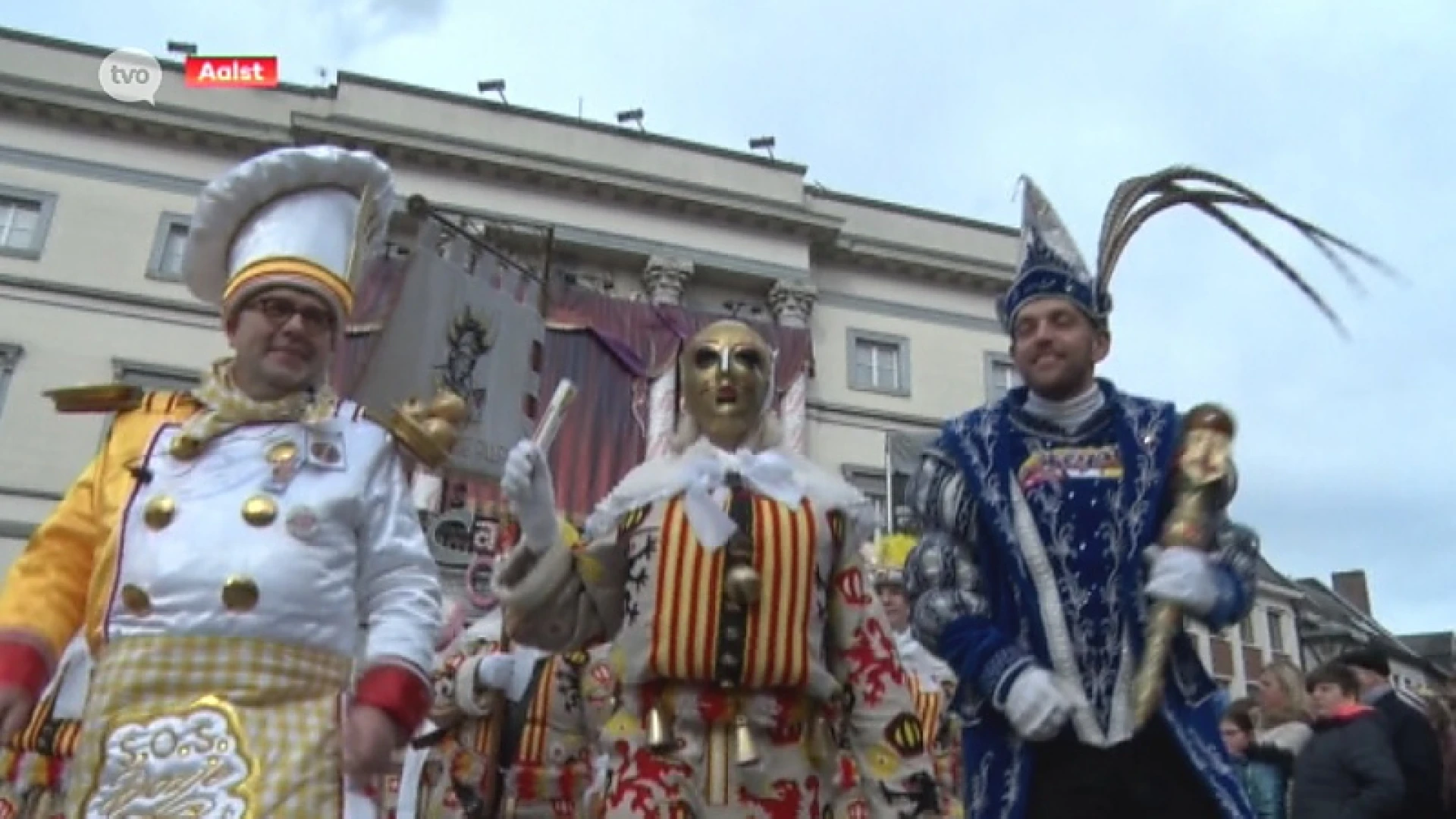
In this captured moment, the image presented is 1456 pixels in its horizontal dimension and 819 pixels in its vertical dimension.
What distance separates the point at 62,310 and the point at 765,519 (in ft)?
75.4

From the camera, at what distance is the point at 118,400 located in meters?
2.84

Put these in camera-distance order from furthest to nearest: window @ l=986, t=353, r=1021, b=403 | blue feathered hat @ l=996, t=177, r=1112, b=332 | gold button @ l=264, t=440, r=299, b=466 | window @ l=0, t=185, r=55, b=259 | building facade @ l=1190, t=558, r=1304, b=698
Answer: building facade @ l=1190, t=558, r=1304, b=698
window @ l=986, t=353, r=1021, b=403
window @ l=0, t=185, r=55, b=259
blue feathered hat @ l=996, t=177, r=1112, b=332
gold button @ l=264, t=440, r=299, b=466

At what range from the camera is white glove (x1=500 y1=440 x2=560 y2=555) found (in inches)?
129

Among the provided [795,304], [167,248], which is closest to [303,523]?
[167,248]

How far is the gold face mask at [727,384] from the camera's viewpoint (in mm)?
3660

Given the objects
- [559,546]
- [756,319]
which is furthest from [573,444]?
[559,546]

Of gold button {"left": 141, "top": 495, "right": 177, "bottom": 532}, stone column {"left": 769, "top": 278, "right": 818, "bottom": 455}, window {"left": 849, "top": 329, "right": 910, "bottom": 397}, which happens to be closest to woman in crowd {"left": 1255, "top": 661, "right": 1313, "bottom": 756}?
gold button {"left": 141, "top": 495, "right": 177, "bottom": 532}

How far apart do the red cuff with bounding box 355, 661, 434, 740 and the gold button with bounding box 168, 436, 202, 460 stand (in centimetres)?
60

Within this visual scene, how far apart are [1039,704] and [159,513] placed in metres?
1.82

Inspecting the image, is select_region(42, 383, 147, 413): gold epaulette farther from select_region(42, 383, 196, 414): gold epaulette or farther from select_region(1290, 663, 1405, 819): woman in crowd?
select_region(1290, 663, 1405, 819): woman in crowd

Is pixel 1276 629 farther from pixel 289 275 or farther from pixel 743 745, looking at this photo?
pixel 289 275

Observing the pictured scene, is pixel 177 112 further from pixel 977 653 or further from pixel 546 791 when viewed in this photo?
pixel 977 653

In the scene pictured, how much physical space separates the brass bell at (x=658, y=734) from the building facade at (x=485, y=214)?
62.5ft

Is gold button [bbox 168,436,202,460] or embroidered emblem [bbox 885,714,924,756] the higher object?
gold button [bbox 168,436,202,460]
